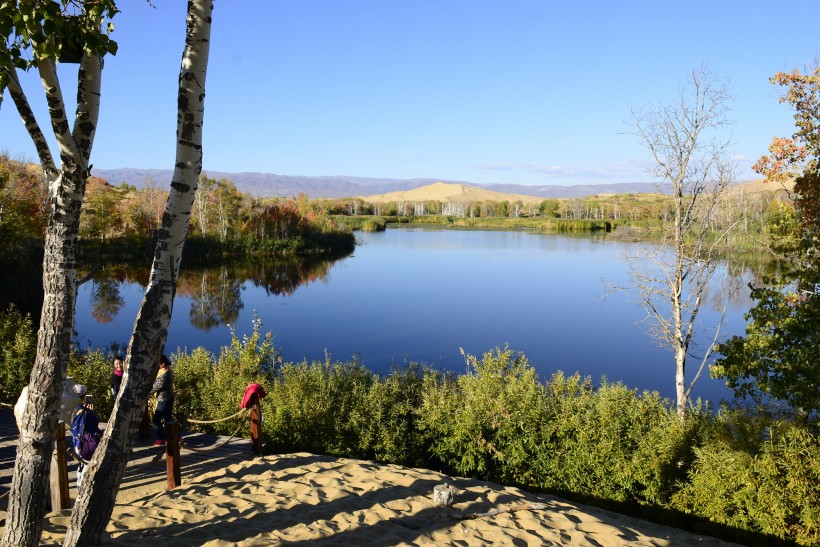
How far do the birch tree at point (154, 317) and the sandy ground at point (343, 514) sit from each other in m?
0.58

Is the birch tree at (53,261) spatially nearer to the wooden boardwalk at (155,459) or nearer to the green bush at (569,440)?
the wooden boardwalk at (155,459)

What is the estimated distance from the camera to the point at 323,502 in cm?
601

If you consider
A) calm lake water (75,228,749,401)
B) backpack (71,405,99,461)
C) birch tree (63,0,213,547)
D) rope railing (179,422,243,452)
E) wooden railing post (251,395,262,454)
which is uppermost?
birch tree (63,0,213,547)

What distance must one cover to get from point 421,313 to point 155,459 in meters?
18.8

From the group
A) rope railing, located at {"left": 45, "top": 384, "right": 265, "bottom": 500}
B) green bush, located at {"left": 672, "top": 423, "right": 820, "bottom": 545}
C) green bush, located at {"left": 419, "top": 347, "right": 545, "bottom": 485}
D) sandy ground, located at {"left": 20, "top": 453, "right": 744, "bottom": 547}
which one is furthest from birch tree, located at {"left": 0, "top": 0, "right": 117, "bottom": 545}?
green bush, located at {"left": 672, "top": 423, "right": 820, "bottom": 545}

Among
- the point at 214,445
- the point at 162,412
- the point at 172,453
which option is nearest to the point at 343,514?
the point at 172,453

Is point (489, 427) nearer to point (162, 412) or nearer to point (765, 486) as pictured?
point (765, 486)

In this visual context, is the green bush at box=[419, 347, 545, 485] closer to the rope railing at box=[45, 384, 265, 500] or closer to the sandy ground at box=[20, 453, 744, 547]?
the sandy ground at box=[20, 453, 744, 547]

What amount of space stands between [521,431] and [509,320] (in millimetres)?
16168

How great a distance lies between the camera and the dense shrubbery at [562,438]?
21.0ft

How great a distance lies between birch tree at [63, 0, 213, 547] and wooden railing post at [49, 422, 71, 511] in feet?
5.42

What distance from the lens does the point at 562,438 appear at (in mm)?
7824

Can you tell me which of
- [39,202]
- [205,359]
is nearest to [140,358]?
[205,359]

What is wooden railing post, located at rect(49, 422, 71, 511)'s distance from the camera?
544cm
